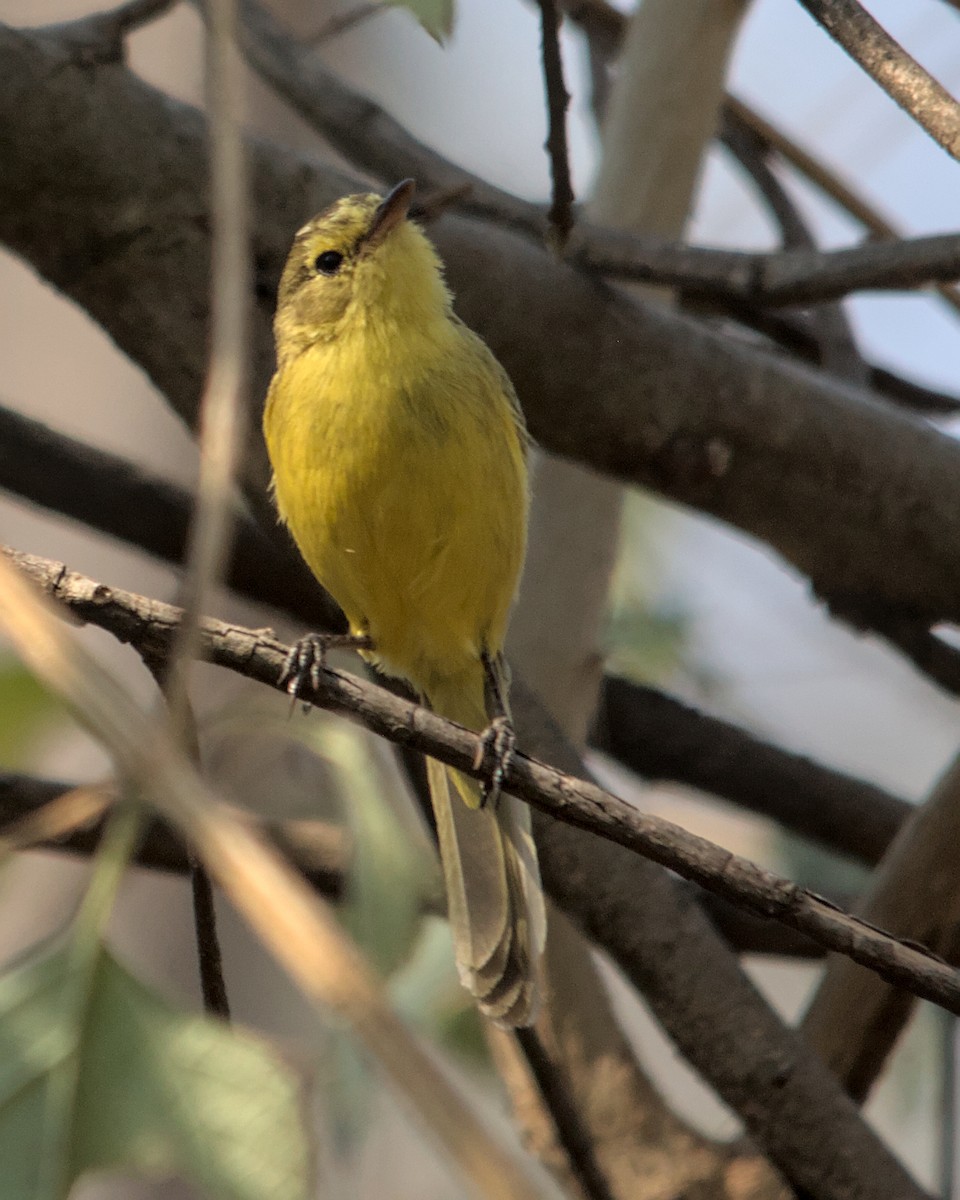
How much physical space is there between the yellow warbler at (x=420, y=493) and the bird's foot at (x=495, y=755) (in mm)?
212

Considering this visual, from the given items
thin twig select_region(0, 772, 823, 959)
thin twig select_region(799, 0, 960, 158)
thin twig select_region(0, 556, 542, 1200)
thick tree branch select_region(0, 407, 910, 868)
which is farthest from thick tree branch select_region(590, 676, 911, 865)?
thin twig select_region(0, 556, 542, 1200)

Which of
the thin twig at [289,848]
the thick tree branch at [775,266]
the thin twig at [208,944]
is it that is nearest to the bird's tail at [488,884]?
the thin twig at [289,848]

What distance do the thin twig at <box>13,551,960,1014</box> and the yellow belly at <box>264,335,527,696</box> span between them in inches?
44.4

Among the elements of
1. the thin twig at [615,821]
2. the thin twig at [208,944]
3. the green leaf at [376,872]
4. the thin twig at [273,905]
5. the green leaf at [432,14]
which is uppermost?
the green leaf at [432,14]

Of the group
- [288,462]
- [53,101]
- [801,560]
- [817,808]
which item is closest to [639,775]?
[817,808]

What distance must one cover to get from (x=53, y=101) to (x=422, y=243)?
0.83m

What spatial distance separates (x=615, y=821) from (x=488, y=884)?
3.76 feet

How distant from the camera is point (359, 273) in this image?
11.4 feet

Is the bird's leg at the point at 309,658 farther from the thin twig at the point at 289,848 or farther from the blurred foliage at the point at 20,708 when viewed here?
the blurred foliage at the point at 20,708

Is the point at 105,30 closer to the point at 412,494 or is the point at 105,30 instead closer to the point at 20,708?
the point at 412,494

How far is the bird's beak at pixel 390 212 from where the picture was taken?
329cm

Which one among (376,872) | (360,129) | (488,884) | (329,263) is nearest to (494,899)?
(488,884)

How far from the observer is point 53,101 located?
3.08 meters

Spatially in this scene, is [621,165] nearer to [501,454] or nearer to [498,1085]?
[501,454]
